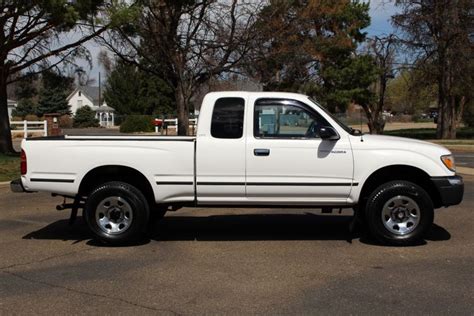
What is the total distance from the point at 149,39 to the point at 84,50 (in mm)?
4869

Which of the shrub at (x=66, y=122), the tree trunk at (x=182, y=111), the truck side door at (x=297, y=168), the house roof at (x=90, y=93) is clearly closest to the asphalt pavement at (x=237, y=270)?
the truck side door at (x=297, y=168)

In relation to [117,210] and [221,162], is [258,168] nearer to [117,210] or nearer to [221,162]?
[221,162]

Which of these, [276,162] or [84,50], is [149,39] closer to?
[84,50]

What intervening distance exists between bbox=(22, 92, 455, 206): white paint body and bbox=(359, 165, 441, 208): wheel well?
215 millimetres

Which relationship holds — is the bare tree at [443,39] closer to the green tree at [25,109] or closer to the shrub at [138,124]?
the shrub at [138,124]

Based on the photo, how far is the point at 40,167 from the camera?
715 cm

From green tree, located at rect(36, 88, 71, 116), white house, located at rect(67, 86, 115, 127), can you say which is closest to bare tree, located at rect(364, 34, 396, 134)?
green tree, located at rect(36, 88, 71, 116)

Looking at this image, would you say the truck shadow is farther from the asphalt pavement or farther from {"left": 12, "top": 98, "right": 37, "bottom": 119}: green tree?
{"left": 12, "top": 98, "right": 37, "bottom": 119}: green tree

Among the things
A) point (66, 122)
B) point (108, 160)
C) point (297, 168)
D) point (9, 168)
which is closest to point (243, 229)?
point (297, 168)

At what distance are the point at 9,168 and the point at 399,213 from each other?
11.3 metres

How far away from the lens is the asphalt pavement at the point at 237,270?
4.95m

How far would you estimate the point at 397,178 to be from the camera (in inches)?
284

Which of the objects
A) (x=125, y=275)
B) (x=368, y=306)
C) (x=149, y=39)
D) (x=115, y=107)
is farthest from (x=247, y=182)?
(x=115, y=107)

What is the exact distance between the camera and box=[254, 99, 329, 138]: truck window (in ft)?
23.1
